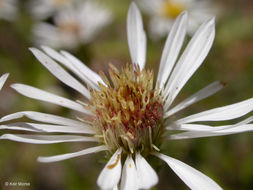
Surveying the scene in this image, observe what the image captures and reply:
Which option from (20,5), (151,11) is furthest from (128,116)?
(20,5)

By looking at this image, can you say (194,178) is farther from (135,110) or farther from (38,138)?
(38,138)

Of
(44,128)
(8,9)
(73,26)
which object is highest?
(8,9)

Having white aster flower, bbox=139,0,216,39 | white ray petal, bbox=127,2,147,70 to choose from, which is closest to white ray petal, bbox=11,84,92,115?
white ray petal, bbox=127,2,147,70

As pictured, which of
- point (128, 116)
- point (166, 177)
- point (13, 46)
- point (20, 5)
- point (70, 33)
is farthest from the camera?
point (20, 5)

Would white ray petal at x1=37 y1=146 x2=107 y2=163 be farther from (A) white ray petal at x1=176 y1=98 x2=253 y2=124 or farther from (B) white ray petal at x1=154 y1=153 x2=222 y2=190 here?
(A) white ray petal at x1=176 y1=98 x2=253 y2=124

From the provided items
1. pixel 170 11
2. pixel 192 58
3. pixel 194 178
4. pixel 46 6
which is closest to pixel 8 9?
pixel 46 6

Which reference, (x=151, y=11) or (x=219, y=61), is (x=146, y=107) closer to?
(x=219, y=61)
